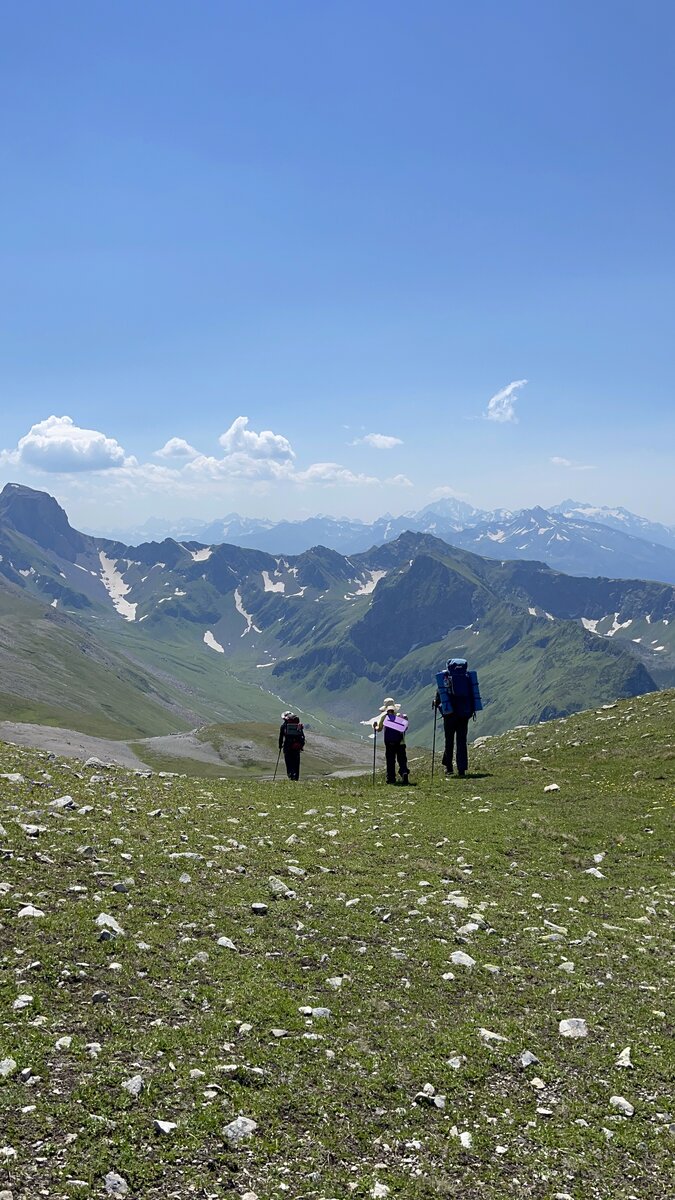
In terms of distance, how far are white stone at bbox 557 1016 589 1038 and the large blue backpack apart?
66.7 feet

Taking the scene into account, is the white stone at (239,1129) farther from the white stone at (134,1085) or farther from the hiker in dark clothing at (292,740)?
the hiker in dark clothing at (292,740)

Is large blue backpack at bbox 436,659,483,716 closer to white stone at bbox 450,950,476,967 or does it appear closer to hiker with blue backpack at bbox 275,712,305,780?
hiker with blue backpack at bbox 275,712,305,780

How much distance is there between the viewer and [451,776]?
105 ft

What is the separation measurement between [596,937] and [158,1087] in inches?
364

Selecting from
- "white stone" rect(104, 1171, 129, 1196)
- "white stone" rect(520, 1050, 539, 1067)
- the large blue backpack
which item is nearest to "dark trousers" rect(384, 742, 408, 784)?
the large blue backpack

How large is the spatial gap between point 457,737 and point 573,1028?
2115 centimetres

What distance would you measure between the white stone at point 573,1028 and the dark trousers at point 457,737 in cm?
1972

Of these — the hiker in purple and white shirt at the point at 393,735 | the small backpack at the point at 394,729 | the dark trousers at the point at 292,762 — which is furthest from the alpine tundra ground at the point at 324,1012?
the dark trousers at the point at 292,762

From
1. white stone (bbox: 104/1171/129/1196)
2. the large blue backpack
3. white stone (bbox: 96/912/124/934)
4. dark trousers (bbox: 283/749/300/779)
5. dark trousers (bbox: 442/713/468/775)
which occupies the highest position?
the large blue backpack

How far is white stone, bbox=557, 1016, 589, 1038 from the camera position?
1004cm

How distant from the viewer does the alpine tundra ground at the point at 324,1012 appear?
7.30m

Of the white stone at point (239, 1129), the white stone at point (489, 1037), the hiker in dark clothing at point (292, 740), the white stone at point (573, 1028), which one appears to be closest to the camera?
the white stone at point (239, 1129)

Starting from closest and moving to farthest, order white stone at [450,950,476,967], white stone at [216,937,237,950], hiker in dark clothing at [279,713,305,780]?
white stone at [216,937,237,950]
white stone at [450,950,476,967]
hiker in dark clothing at [279,713,305,780]

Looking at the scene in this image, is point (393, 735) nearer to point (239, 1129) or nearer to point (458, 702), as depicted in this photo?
point (458, 702)
